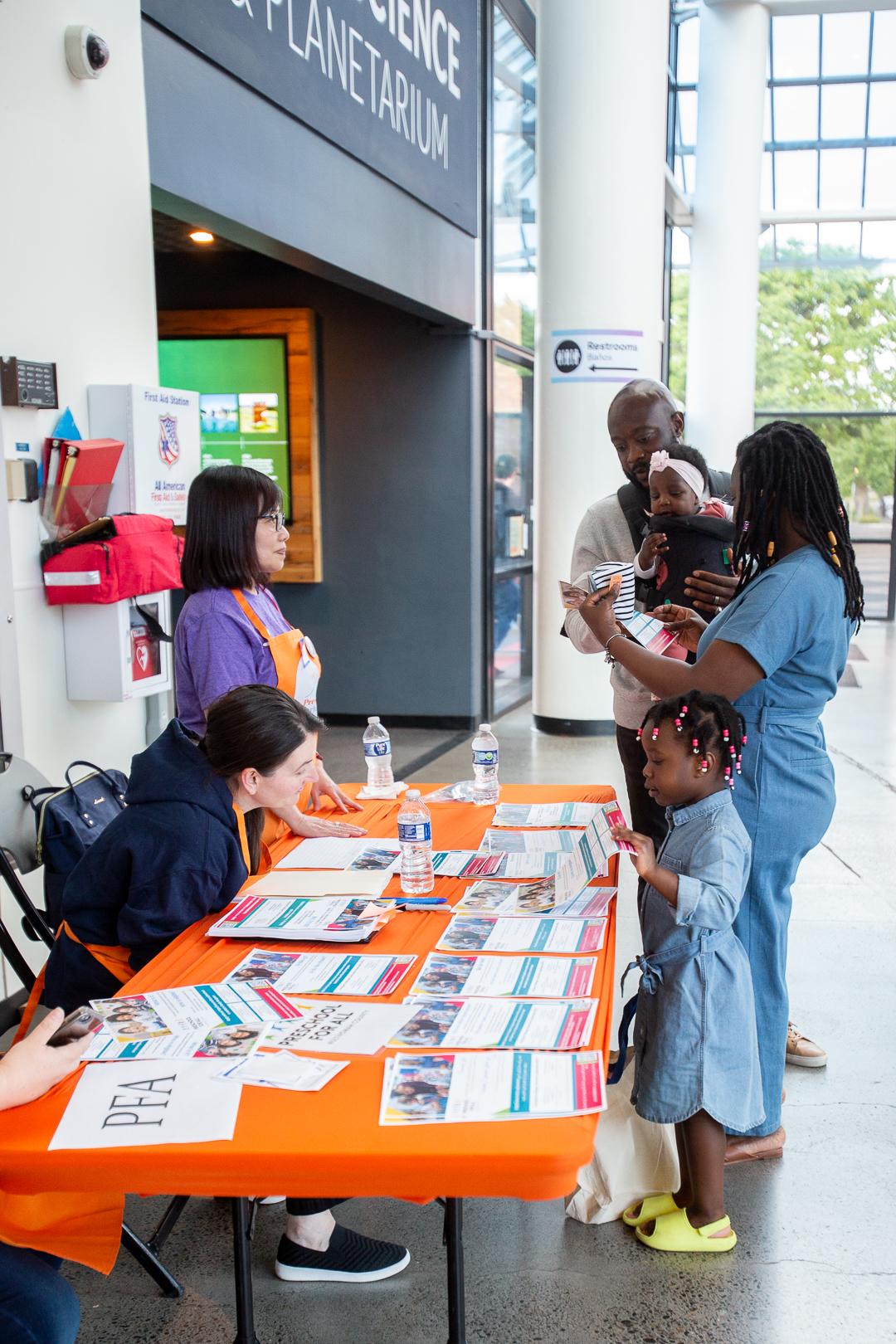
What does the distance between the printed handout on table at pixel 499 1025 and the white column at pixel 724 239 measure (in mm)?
12152

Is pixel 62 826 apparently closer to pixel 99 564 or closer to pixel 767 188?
pixel 99 564

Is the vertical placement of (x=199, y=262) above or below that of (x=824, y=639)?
Answer: above

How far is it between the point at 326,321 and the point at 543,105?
6.18 feet

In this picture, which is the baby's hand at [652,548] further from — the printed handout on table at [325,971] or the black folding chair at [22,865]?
the black folding chair at [22,865]

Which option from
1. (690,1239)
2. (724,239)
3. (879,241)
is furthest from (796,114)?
(690,1239)

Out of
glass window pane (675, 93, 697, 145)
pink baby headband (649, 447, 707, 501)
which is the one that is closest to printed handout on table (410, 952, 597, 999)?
pink baby headband (649, 447, 707, 501)

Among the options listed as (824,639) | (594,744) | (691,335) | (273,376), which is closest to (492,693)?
(594,744)

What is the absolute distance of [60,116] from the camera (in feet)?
11.0

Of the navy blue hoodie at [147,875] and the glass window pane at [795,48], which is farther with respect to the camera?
the glass window pane at [795,48]

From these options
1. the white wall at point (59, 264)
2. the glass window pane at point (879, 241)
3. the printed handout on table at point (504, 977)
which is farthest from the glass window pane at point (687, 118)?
the printed handout on table at point (504, 977)

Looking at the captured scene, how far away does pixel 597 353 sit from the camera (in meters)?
7.13

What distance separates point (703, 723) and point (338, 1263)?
129 cm

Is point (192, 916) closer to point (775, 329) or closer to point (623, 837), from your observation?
point (623, 837)

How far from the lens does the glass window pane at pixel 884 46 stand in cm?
1623
